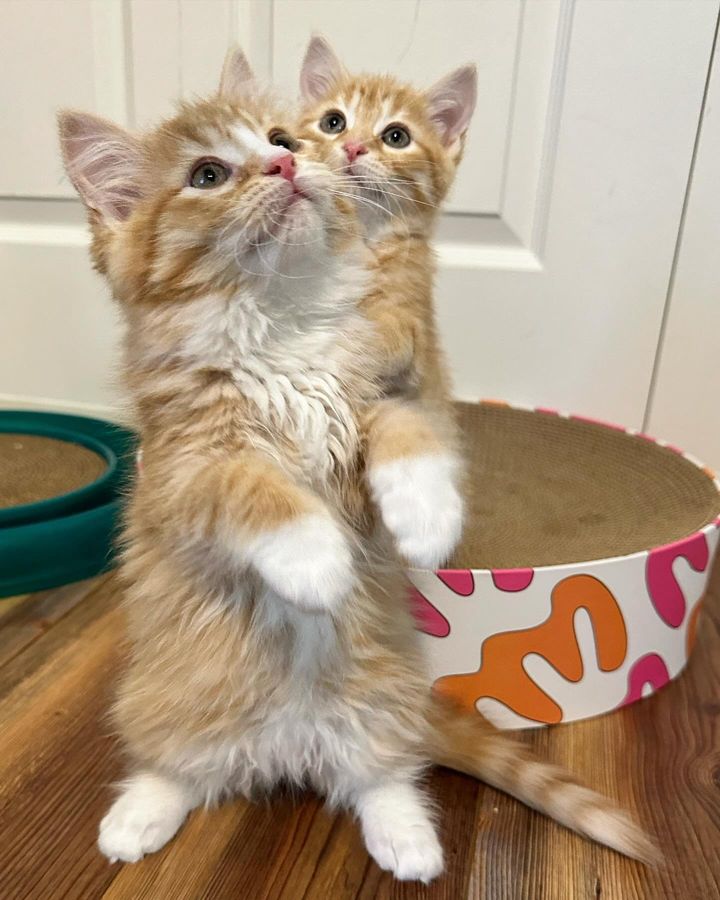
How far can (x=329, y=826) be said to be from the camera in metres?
0.87

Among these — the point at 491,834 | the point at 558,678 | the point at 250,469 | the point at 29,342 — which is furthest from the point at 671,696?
the point at 29,342

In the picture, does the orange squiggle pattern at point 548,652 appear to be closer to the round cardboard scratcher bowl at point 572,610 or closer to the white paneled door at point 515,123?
the round cardboard scratcher bowl at point 572,610

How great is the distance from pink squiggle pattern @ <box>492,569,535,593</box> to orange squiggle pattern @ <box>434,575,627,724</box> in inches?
1.7

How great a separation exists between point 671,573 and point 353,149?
0.73 metres

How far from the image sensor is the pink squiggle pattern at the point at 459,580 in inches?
37.5

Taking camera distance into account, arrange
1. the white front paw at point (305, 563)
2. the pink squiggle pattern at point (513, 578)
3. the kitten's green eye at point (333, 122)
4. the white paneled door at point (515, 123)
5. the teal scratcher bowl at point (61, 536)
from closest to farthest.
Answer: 1. the white front paw at point (305, 563)
2. the pink squiggle pattern at point (513, 578)
3. the kitten's green eye at point (333, 122)
4. the teal scratcher bowl at point (61, 536)
5. the white paneled door at point (515, 123)

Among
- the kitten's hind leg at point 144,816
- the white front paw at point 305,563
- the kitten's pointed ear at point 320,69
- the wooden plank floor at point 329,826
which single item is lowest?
the wooden plank floor at point 329,826

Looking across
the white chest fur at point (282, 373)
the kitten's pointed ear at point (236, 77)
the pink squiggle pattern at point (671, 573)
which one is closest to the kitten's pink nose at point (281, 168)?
the white chest fur at point (282, 373)

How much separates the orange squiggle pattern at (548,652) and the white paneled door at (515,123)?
75 centimetres

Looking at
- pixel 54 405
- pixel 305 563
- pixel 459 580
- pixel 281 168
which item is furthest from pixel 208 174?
pixel 54 405

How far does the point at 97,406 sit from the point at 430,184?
1131 millimetres

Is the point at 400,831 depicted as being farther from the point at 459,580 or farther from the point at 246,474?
the point at 246,474

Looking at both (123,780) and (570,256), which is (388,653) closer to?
(123,780)

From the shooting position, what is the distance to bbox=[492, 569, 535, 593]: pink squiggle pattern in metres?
0.95
